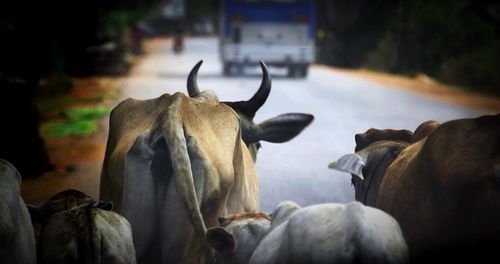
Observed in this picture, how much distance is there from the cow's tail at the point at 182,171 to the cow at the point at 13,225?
0.55 m

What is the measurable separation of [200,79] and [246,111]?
14.9 inches

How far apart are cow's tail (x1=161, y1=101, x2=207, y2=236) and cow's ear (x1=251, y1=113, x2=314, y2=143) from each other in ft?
2.73

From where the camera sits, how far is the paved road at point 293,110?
12.1 feet

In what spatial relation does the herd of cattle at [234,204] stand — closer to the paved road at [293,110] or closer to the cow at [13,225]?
the cow at [13,225]

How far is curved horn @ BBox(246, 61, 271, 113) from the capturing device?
3562 mm

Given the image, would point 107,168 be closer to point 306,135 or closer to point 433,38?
point 306,135

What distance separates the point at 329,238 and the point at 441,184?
65 cm

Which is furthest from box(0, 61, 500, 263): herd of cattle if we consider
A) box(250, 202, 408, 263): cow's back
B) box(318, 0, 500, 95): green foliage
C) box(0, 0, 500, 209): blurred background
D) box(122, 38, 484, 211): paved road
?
box(318, 0, 500, 95): green foliage

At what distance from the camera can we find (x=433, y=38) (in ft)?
67.2

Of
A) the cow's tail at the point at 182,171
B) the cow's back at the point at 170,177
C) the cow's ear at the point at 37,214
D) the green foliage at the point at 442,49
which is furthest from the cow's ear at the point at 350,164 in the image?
the green foliage at the point at 442,49

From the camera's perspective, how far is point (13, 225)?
2.73m

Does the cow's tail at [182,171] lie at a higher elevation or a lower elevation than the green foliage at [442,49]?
higher

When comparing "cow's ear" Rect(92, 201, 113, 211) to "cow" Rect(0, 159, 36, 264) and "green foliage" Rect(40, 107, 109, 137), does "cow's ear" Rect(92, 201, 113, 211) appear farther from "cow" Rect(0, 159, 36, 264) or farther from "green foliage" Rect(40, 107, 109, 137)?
"green foliage" Rect(40, 107, 109, 137)

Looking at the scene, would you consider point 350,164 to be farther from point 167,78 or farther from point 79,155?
point 79,155
